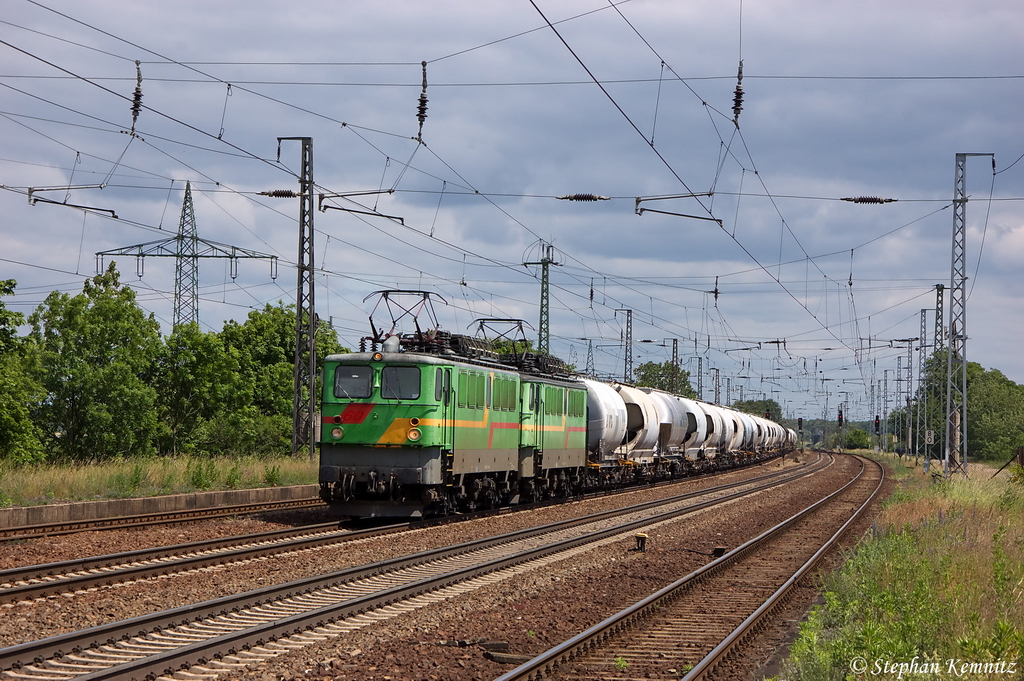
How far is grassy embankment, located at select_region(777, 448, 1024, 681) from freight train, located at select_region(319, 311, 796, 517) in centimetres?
868

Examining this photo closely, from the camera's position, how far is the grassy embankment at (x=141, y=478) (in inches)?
843

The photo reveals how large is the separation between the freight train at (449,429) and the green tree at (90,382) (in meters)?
16.7

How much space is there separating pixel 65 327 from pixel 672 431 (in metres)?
24.0

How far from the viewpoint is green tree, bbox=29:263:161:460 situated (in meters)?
37.4

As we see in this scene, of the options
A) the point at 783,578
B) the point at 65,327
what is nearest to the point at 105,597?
the point at 783,578

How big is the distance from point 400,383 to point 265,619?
10278 millimetres

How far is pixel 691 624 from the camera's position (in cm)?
1227

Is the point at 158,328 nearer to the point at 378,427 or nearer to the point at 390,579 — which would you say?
the point at 378,427

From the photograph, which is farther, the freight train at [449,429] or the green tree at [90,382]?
the green tree at [90,382]

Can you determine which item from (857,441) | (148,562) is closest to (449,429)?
(148,562)

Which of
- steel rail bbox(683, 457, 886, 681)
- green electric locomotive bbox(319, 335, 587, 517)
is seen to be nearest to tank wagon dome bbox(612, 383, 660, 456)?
green electric locomotive bbox(319, 335, 587, 517)

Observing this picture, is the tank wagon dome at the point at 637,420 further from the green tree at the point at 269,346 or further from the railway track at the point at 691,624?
the green tree at the point at 269,346

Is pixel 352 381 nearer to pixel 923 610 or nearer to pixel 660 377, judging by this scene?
pixel 923 610

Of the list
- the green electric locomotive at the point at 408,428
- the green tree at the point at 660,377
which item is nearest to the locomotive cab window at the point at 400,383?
the green electric locomotive at the point at 408,428
